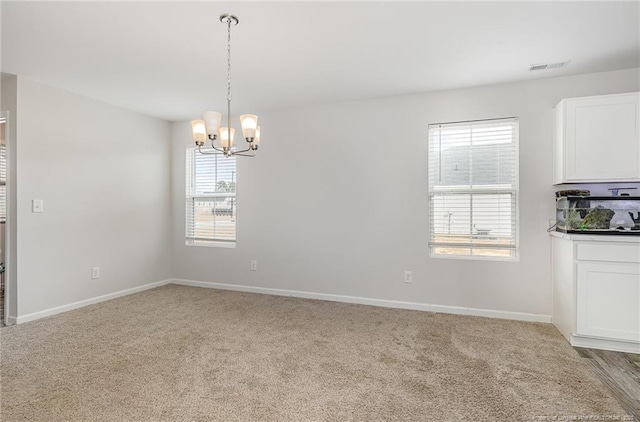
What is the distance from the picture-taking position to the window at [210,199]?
4.73 m

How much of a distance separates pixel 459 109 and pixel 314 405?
10.4 ft

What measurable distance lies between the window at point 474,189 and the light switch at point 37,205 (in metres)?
4.12

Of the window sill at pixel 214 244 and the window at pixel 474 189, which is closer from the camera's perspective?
the window at pixel 474 189

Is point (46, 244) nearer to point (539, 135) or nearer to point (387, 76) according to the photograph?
point (387, 76)

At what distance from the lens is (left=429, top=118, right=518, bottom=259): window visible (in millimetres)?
3490

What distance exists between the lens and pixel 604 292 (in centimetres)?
271

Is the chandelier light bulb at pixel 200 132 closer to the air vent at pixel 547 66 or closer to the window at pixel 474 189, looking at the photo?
the window at pixel 474 189

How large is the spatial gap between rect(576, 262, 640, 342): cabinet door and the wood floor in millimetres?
146

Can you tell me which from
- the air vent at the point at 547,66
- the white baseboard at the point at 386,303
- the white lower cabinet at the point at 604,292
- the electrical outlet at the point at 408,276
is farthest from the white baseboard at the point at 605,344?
the air vent at the point at 547,66

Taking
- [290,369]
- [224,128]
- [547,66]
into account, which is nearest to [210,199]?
[224,128]

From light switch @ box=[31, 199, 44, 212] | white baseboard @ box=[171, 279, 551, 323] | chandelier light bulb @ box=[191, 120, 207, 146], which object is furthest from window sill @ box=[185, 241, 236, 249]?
chandelier light bulb @ box=[191, 120, 207, 146]

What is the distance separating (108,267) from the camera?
4203mm

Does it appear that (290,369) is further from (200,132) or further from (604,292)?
(604,292)

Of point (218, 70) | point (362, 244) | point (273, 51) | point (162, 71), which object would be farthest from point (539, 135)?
point (162, 71)
